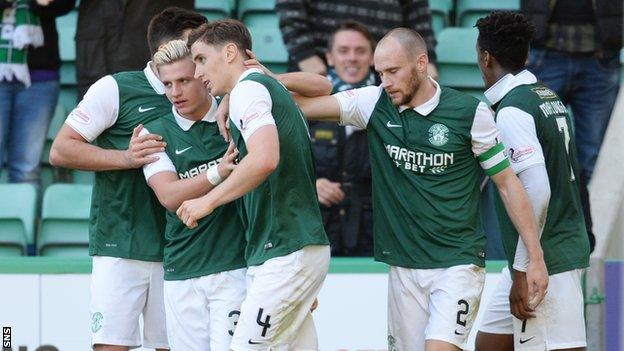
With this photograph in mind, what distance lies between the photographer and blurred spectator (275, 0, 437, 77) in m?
9.35

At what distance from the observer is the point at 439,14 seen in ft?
36.2

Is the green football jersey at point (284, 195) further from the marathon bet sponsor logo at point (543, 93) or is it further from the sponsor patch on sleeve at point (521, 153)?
the marathon bet sponsor logo at point (543, 93)

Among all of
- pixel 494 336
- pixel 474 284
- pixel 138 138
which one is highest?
pixel 138 138

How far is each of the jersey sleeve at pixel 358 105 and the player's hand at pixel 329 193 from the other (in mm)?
1952

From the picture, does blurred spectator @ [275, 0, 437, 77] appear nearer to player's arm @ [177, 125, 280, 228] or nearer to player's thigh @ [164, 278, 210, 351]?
player's thigh @ [164, 278, 210, 351]

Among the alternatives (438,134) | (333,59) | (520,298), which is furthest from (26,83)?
(520,298)

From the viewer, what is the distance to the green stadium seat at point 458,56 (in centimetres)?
1054

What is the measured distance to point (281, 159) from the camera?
6.18 meters

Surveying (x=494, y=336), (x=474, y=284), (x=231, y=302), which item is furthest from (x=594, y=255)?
(x=231, y=302)

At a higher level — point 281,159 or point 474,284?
point 281,159

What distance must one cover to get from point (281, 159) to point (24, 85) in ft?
12.4

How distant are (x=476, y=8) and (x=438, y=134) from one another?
183 inches

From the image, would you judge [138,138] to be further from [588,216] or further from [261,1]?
[261,1]

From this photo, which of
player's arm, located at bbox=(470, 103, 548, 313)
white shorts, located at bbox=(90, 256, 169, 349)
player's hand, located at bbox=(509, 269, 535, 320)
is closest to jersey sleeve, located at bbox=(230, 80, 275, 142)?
player's arm, located at bbox=(470, 103, 548, 313)
